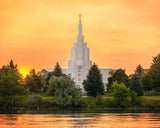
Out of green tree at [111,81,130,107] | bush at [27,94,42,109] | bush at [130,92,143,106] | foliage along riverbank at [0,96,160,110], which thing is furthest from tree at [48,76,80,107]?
bush at [130,92,143,106]

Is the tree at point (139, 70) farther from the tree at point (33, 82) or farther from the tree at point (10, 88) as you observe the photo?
the tree at point (10, 88)

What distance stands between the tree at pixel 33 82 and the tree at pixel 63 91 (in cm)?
2114

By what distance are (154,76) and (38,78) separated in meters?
35.0

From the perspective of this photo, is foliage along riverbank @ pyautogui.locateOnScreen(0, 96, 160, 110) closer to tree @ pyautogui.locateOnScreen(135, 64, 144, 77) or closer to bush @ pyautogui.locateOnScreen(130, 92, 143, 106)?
bush @ pyautogui.locateOnScreen(130, 92, 143, 106)

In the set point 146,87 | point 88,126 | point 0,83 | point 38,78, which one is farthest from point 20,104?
point 88,126

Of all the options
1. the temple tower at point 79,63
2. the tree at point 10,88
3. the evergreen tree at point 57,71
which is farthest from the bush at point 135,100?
the temple tower at point 79,63

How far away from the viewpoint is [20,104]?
107625 mm

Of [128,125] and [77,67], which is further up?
[77,67]

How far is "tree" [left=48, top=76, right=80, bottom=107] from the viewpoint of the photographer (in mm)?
102500

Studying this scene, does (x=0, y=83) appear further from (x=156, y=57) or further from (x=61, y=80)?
(x=156, y=57)

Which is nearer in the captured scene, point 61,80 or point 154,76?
point 61,80

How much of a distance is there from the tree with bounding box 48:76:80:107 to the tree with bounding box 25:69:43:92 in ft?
69.4

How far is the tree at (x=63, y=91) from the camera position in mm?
102500

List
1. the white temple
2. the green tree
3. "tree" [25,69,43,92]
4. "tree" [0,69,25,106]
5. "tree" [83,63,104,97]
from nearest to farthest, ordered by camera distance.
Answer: the green tree, "tree" [0,69,25,106], "tree" [83,63,104,97], "tree" [25,69,43,92], the white temple
